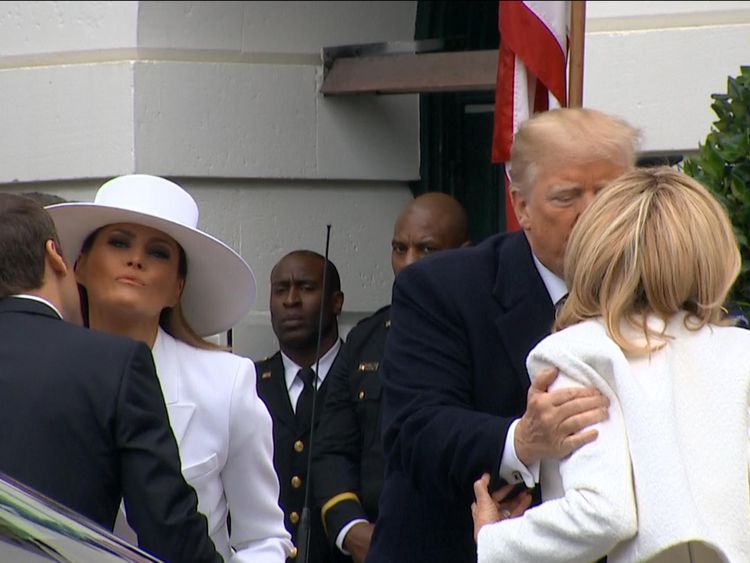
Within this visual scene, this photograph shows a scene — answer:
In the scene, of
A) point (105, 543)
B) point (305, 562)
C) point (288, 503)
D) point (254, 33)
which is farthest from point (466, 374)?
point (254, 33)

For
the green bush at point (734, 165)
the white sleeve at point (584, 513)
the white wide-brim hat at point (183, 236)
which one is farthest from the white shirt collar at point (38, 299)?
the green bush at point (734, 165)

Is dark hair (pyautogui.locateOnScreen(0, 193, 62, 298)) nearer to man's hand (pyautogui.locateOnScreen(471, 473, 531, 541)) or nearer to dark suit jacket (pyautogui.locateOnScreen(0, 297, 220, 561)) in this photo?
dark suit jacket (pyautogui.locateOnScreen(0, 297, 220, 561))

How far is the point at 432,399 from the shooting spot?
12.0 ft

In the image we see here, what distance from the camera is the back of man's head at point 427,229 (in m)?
6.07

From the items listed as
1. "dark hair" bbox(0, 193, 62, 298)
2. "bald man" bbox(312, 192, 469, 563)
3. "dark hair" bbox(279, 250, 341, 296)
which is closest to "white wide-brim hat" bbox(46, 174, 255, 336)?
"dark hair" bbox(0, 193, 62, 298)

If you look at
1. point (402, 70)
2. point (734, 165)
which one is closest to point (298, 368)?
point (402, 70)

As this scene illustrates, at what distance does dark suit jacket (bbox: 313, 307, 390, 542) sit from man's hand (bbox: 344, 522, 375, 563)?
0.15 feet

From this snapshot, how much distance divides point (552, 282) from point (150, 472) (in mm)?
974

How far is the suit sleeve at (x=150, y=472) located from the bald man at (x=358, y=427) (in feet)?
6.81

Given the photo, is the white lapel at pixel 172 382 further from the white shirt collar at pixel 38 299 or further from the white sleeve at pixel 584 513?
the white sleeve at pixel 584 513

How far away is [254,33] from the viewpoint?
6.91 meters

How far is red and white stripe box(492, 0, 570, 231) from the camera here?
5.62 metres

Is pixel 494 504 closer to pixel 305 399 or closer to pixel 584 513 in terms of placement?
pixel 584 513

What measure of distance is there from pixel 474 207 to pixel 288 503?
1.89 metres
